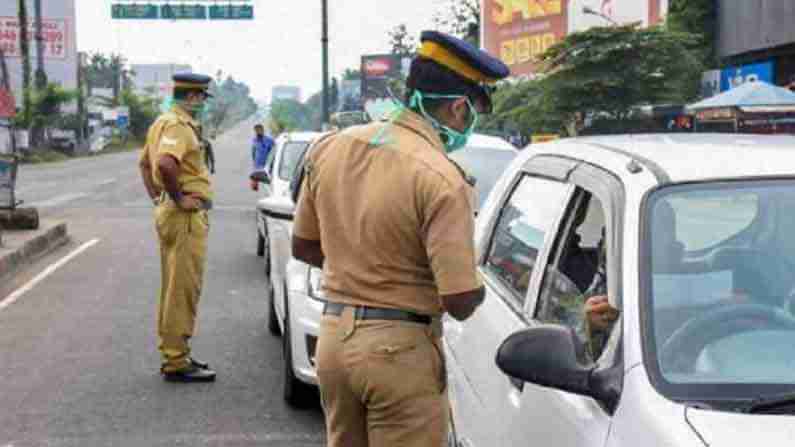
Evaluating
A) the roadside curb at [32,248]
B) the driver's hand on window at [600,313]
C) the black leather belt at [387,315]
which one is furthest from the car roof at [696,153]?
the roadside curb at [32,248]

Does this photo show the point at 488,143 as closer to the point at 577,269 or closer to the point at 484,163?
the point at 484,163

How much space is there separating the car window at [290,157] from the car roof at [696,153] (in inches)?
311

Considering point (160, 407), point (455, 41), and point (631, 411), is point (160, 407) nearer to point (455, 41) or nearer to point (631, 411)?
point (455, 41)

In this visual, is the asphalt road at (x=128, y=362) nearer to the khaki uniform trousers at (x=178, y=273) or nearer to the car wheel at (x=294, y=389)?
the car wheel at (x=294, y=389)

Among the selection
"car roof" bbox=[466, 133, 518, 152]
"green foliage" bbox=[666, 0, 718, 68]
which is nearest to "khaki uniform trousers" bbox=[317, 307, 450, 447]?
"car roof" bbox=[466, 133, 518, 152]

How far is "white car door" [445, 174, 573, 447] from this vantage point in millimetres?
3412

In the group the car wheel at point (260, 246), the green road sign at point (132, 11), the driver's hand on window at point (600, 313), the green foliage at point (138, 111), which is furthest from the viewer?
the green foliage at point (138, 111)

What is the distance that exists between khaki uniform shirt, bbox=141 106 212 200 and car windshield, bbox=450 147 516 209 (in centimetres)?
181

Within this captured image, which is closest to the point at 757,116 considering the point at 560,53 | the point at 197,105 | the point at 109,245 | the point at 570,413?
the point at 560,53

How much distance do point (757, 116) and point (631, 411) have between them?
18.3 meters

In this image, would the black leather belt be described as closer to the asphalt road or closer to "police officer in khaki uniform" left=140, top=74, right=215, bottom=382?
the asphalt road

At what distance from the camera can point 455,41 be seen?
3070mm

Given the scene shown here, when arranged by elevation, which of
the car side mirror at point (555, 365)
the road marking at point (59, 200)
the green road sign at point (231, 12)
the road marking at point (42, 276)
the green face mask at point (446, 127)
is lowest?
the road marking at point (59, 200)

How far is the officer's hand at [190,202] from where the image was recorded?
661 centimetres
